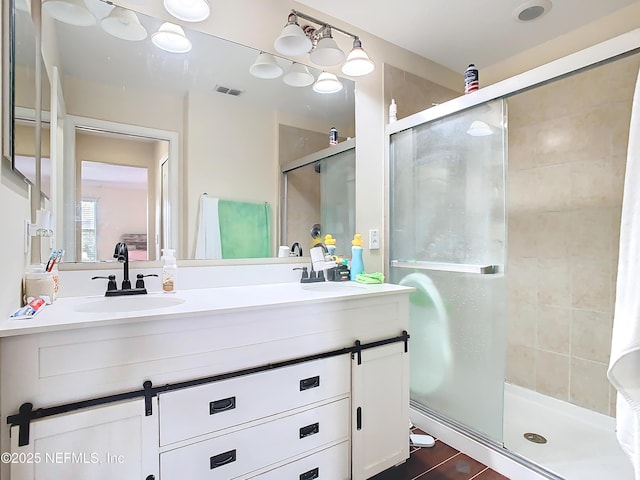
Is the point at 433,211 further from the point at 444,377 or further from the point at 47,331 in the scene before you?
the point at 47,331

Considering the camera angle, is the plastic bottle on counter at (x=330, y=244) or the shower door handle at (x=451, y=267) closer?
the shower door handle at (x=451, y=267)

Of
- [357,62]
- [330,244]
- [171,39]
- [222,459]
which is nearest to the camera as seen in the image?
[222,459]

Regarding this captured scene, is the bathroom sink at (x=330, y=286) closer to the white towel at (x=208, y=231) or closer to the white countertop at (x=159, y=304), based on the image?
the white countertop at (x=159, y=304)

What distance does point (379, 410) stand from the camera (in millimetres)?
1498

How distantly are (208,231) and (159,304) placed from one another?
1.41 ft

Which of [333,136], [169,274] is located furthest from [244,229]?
[333,136]

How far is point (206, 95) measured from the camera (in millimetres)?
1692

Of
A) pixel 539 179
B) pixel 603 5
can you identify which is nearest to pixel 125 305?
pixel 539 179

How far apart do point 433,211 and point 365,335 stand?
89cm

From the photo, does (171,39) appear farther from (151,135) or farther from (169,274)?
(169,274)

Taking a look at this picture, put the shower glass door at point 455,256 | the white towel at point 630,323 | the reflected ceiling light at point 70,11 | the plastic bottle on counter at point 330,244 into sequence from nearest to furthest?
1. the white towel at point 630,323
2. the reflected ceiling light at point 70,11
3. the shower glass door at point 455,256
4. the plastic bottle on counter at point 330,244

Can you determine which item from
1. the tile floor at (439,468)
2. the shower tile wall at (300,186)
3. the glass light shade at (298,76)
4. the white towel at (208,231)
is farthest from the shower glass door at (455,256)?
the white towel at (208,231)

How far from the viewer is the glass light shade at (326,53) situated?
5.96ft

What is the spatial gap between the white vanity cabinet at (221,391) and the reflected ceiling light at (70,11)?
44.4 inches
